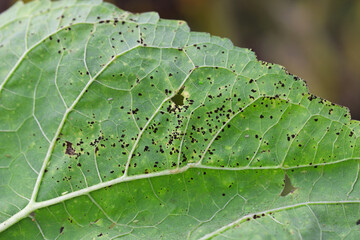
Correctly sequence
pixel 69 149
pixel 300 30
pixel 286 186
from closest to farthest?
1. pixel 286 186
2. pixel 69 149
3. pixel 300 30

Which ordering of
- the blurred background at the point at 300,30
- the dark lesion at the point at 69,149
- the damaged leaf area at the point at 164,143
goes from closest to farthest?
the damaged leaf area at the point at 164,143, the dark lesion at the point at 69,149, the blurred background at the point at 300,30

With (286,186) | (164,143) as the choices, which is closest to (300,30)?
(286,186)

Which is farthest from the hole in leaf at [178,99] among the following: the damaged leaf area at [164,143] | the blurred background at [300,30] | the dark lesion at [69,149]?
the blurred background at [300,30]

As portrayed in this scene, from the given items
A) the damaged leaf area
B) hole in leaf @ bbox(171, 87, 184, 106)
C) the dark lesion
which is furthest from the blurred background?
the dark lesion

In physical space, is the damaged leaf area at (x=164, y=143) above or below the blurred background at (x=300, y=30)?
below

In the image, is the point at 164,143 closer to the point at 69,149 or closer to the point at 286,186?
the point at 69,149

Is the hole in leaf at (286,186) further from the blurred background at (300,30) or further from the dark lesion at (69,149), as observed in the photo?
the blurred background at (300,30)

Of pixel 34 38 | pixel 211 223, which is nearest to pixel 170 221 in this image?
pixel 211 223

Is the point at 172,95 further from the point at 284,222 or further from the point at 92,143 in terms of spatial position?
the point at 284,222
